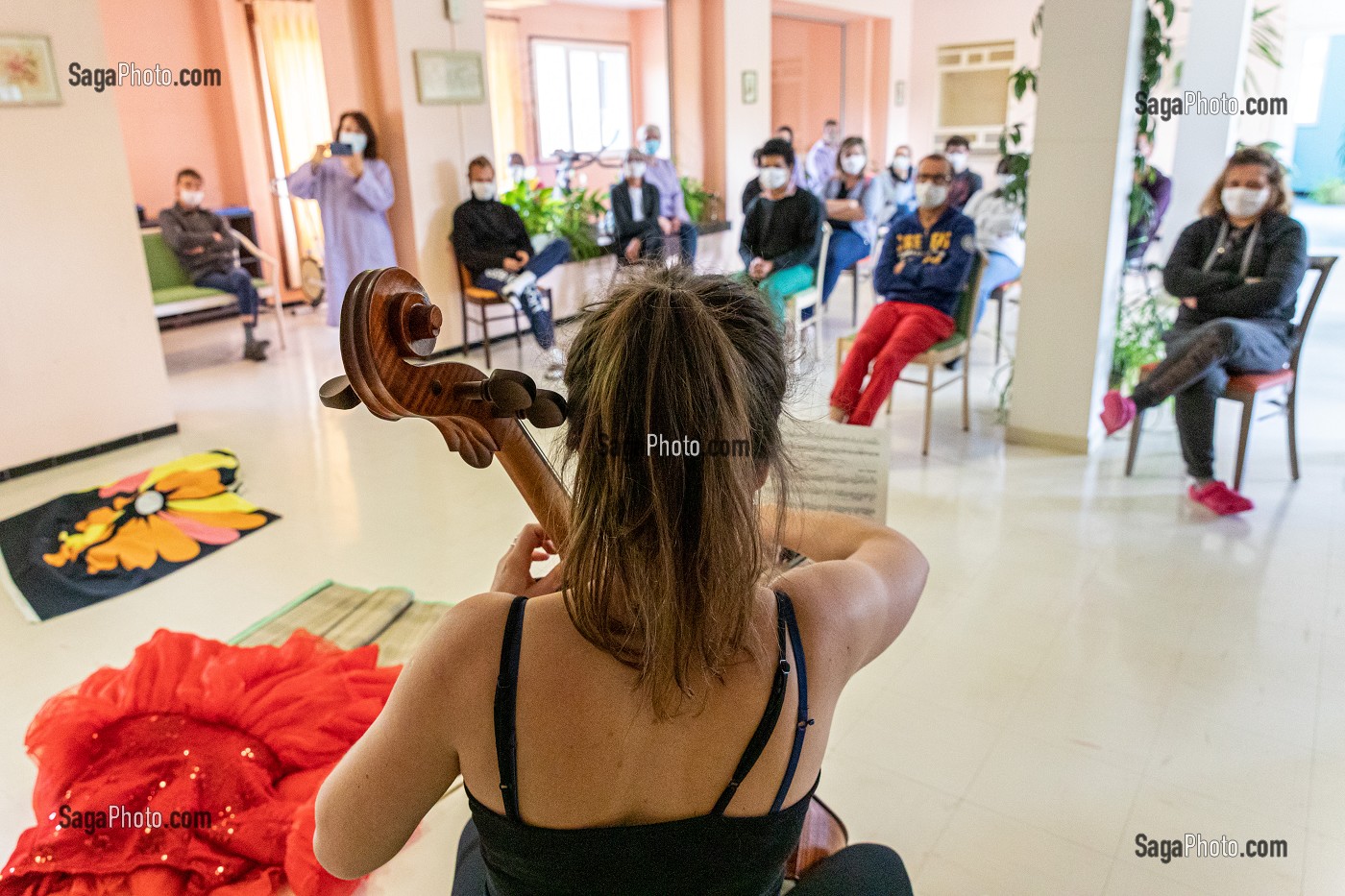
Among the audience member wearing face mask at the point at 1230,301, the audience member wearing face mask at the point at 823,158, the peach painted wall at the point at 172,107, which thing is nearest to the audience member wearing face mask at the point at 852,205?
the audience member wearing face mask at the point at 823,158

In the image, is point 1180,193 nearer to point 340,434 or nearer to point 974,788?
point 974,788

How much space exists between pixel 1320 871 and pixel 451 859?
171 cm

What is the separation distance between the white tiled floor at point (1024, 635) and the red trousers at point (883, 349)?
334 mm

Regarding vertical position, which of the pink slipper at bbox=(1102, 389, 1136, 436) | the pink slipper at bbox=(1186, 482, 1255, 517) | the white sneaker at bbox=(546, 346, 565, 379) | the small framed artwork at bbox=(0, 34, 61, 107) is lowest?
the pink slipper at bbox=(1186, 482, 1255, 517)

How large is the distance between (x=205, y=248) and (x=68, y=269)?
2.18 m

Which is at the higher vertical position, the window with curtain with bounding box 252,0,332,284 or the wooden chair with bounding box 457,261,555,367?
the window with curtain with bounding box 252,0,332,284

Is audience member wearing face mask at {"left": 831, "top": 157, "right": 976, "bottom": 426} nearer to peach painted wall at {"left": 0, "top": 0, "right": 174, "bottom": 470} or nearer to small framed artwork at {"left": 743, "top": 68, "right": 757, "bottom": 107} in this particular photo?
peach painted wall at {"left": 0, "top": 0, "right": 174, "bottom": 470}

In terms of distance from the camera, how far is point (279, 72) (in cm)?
784

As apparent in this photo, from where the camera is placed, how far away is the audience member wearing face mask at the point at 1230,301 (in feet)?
11.2

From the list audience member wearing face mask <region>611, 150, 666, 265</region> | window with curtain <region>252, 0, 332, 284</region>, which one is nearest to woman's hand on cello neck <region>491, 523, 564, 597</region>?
audience member wearing face mask <region>611, 150, 666, 265</region>

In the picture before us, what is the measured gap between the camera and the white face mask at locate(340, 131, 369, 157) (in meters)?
5.60

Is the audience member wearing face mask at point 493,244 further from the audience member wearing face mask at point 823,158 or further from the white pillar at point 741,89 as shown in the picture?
the audience member wearing face mask at point 823,158

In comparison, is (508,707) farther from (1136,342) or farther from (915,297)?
(1136,342)

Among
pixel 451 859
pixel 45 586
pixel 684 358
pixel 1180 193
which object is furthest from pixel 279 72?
pixel 684 358
